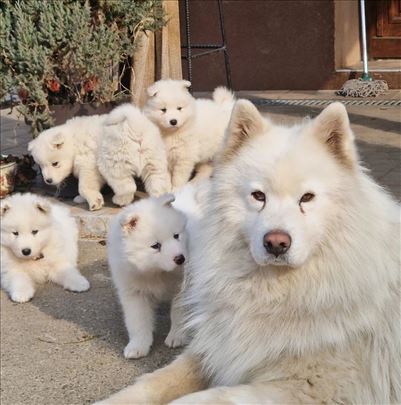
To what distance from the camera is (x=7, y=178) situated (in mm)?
6516

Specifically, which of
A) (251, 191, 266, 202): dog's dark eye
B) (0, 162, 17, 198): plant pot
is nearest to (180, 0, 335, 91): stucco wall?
(0, 162, 17, 198): plant pot

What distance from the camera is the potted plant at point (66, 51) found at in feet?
20.3

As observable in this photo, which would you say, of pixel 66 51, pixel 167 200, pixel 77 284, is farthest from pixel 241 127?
pixel 66 51

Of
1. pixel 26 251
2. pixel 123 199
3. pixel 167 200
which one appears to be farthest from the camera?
pixel 123 199

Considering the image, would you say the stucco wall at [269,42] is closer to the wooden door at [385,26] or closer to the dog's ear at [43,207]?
the wooden door at [385,26]

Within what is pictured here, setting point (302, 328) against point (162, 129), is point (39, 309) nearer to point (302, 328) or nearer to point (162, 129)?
point (162, 129)

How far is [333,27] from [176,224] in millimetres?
6728

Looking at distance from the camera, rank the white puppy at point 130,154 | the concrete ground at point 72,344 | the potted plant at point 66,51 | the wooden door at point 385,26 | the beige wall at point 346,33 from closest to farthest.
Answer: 1. the concrete ground at point 72,344
2. the white puppy at point 130,154
3. the potted plant at point 66,51
4. the beige wall at point 346,33
5. the wooden door at point 385,26

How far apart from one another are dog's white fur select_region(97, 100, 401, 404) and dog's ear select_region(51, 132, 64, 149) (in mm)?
3335

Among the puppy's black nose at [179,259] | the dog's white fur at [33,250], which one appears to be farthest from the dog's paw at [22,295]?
the puppy's black nose at [179,259]

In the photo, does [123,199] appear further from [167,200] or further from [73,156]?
[167,200]

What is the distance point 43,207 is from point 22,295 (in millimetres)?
702

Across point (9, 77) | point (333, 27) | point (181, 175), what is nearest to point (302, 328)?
point (181, 175)

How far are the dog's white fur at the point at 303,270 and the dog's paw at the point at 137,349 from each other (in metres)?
0.93
